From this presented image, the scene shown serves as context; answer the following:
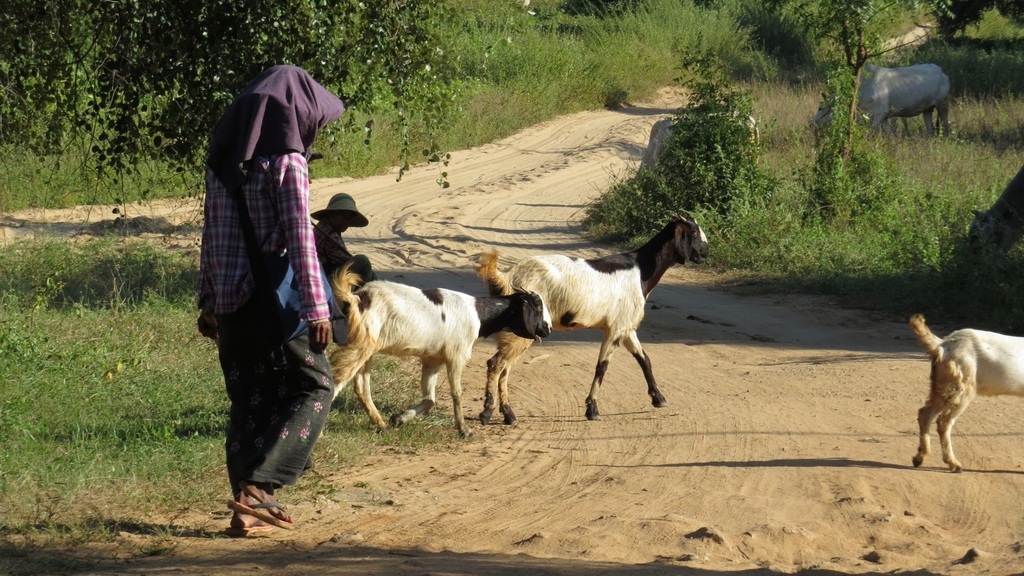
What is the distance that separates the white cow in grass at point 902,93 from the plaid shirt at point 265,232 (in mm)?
15525

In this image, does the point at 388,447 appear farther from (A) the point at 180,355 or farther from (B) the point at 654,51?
(B) the point at 654,51

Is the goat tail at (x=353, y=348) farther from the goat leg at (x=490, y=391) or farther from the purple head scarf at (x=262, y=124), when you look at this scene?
the purple head scarf at (x=262, y=124)

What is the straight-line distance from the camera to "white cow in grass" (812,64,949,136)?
18.3 metres

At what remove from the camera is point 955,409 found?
5.99 metres

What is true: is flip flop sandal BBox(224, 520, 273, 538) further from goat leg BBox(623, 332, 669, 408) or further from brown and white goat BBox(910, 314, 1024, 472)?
brown and white goat BBox(910, 314, 1024, 472)

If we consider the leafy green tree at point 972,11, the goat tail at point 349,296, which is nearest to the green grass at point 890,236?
the goat tail at point 349,296

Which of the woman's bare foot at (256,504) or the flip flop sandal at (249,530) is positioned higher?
the woman's bare foot at (256,504)

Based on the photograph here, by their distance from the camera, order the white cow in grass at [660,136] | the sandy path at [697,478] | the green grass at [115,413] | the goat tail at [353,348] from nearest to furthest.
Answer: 1. the sandy path at [697,478]
2. the green grass at [115,413]
3. the goat tail at [353,348]
4. the white cow in grass at [660,136]

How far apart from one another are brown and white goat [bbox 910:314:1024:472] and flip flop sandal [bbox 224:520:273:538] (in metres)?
3.67

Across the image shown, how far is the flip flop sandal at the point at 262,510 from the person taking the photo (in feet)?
14.2

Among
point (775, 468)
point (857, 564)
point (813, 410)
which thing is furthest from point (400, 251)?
point (857, 564)

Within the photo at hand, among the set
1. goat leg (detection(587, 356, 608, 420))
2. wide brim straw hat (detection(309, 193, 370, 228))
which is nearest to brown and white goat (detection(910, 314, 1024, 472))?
goat leg (detection(587, 356, 608, 420))

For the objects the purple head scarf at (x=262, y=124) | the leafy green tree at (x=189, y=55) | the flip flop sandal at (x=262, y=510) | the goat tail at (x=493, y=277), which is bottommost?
the flip flop sandal at (x=262, y=510)

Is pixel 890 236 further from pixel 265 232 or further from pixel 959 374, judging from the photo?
pixel 265 232
